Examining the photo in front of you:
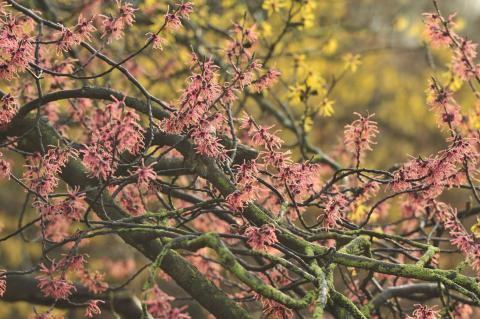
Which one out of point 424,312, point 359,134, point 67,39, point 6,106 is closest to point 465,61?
point 359,134

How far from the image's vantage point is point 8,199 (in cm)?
1764

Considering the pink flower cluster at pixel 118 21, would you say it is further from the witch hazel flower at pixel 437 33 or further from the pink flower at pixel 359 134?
the witch hazel flower at pixel 437 33

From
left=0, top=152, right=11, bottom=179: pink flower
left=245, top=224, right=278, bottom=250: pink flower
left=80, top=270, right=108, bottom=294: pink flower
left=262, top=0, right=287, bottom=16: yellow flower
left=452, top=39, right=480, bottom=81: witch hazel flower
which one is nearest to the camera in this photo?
left=245, top=224, right=278, bottom=250: pink flower

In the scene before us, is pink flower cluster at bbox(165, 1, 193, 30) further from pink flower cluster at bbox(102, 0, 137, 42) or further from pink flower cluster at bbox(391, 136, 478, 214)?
pink flower cluster at bbox(391, 136, 478, 214)

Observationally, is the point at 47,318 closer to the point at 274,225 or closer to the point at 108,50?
the point at 274,225

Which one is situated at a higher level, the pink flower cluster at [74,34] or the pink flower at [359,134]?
the pink flower at [359,134]

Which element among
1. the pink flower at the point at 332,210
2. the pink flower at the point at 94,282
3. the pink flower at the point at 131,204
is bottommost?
the pink flower at the point at 94,282

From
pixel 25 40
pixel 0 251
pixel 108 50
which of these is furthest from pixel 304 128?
pixel 0 251

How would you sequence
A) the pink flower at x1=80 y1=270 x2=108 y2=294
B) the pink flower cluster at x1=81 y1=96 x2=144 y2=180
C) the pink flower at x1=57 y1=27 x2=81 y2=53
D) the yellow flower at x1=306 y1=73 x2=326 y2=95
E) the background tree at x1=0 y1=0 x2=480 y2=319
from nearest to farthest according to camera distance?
1. the pink flower cluster at x1=81 y1=96 x2=144 y2=180
2. the background tree at x1=0 y1=0 x2=480 y2=319
3. the pink flower at x1=57 y1=27 x2=81 y2=53
4. the pink flower at x1=80 y1=270 x2=108 y2=294
5. the yellow flower at x1=306 y1=73 x2=326 y2=95

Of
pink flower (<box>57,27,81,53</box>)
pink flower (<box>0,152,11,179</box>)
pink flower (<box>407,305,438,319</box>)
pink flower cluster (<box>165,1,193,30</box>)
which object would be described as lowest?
pink flower (<box>407,305,438,319</box>)

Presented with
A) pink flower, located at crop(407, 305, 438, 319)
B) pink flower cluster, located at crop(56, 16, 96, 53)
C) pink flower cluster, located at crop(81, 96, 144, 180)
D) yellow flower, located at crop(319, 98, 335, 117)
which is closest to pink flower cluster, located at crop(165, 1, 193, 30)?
pink flower cluster, located at crop(56, 16, 96, 53)

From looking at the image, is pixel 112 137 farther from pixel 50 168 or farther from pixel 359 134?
pixel 359 134

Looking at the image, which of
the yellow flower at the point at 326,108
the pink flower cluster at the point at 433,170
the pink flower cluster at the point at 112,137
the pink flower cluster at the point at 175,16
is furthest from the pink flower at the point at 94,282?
the yellow flower at the point at 326,108

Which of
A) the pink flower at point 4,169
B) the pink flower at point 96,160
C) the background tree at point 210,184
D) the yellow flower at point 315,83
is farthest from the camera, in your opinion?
the yellow flower at point 315,83
